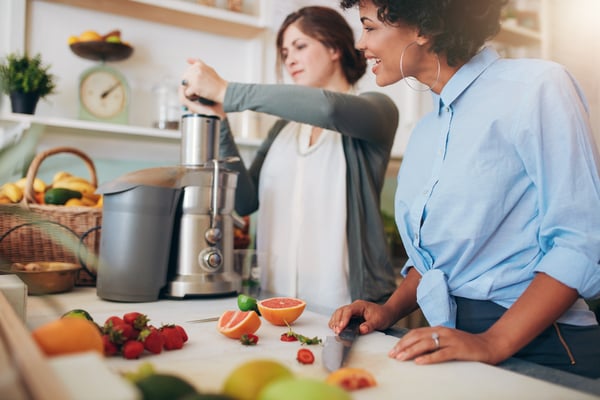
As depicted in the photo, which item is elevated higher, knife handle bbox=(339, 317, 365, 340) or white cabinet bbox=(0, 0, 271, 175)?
white cabinet bbox=(0, 0, 271, 175)

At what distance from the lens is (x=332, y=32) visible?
165 cm

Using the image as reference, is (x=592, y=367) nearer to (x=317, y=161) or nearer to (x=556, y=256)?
(x=556, y=256)

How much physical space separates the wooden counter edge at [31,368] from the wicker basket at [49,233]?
2.87 ft

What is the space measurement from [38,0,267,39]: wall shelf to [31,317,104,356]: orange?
160cm

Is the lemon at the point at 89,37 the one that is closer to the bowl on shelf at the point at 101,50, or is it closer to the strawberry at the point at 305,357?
the bowl on shelf at the point at 101,50

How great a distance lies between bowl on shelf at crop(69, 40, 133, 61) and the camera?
1834mm

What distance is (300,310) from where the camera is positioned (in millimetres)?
956

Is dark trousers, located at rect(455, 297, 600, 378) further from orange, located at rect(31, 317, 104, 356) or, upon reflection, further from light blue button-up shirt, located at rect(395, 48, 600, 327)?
orange, located at rect(31, 317, 104, 356)

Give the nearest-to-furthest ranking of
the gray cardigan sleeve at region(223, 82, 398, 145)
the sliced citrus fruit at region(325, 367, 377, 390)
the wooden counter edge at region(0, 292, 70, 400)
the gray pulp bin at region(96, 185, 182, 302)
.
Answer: the wooden counter edge at region(0, 292, 70, 400) → the sliced citrus fruit at region(325, 367, 377, 390) → the gray pulp bin at region(96, 185, 182, 302) → the gray cardigan sleeve at region(223, 82, 398, 145)

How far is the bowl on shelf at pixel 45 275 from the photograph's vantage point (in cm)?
117

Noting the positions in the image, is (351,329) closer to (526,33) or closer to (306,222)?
(306,222)

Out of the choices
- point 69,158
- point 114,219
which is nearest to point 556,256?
point 114,219

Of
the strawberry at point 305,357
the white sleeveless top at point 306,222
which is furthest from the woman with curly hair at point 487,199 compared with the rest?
the white sleeveless top at point 306,222

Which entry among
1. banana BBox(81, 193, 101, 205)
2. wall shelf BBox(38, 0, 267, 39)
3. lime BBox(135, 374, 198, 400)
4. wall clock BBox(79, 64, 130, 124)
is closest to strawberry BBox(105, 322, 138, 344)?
lime BBox(135, 374, 198, 400)
